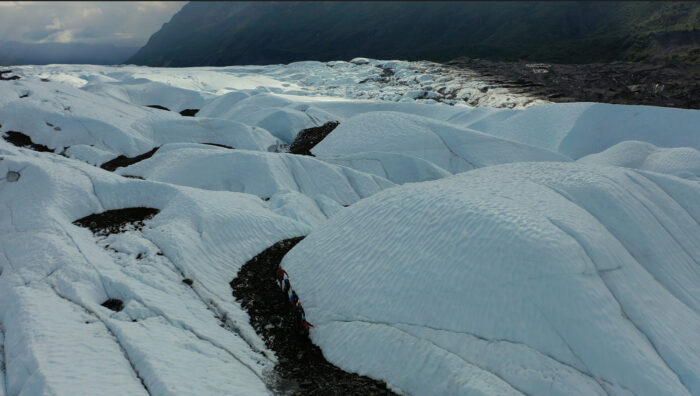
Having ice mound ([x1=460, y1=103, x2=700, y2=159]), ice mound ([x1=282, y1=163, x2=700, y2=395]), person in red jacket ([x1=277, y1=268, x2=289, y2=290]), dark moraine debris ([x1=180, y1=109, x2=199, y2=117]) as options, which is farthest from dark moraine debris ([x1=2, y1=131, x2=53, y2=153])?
ice mound ([x1=460, y1=103, x2=700, y2=159])

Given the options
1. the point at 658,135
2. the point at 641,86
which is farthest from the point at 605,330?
the point at 641,86

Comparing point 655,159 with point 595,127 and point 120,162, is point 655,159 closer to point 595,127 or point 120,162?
point 595,127

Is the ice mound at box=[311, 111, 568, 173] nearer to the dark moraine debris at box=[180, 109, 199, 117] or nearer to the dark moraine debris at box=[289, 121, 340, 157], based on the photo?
the dark moraine debris at box=[289, 121, 340, 157]

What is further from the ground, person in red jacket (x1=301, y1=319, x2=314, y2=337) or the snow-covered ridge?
the snow-covered ridge

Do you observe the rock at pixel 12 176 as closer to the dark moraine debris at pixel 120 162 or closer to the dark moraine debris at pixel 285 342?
the dark moraine debris at pixel 120 162

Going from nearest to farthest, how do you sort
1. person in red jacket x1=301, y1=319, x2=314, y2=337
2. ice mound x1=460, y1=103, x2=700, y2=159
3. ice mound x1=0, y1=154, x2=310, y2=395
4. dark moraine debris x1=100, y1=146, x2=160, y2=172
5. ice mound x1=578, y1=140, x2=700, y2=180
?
ice mound x1=0, y1=154, x2=310, y2=395, person in red jacket x1=301, y1=319, x2=314, y2=337, ice mound x1=578, y1=140, x2=700, y2=180, dark moraine debris x1=100, y1=146, x2=160, y2=172, ice mound x1=460, y1=103, x2=700, y2=159
